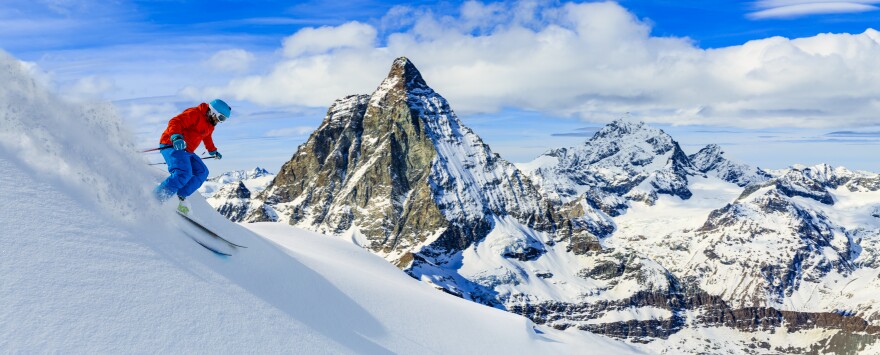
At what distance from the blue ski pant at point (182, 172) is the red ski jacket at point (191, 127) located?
37 cm

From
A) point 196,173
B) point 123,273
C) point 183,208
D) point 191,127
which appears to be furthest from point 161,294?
point 191,127

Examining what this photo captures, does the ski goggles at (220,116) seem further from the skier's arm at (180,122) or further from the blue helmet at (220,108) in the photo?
the skier's arm at (180,122)

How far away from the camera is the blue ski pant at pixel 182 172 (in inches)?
611

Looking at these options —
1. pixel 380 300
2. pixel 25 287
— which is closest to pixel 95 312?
pixel 25 287

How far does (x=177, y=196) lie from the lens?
15766 mm

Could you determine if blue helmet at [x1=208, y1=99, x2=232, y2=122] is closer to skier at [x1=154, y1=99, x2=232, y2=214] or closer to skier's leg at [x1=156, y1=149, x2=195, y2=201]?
skier at [x1=154, y1=99, x2=232, y2=214]

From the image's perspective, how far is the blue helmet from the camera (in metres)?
17.6

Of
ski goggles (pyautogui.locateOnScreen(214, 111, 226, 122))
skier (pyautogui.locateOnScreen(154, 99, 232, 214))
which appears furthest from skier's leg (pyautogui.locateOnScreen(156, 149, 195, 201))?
ski goggles (pyautogui.locateOnScreen(214, 111, 226, 122))

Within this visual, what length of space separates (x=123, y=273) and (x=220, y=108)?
6762 millimetres

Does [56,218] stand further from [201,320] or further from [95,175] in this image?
[201,320]

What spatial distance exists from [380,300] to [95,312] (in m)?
8.94

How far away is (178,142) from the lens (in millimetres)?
16281

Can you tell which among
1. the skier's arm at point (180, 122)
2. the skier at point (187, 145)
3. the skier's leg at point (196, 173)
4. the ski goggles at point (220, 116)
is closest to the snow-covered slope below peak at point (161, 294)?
the skier's leg at point (196, 173)

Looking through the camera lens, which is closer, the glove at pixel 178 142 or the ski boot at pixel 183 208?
the ski boot at pixel 183 208
